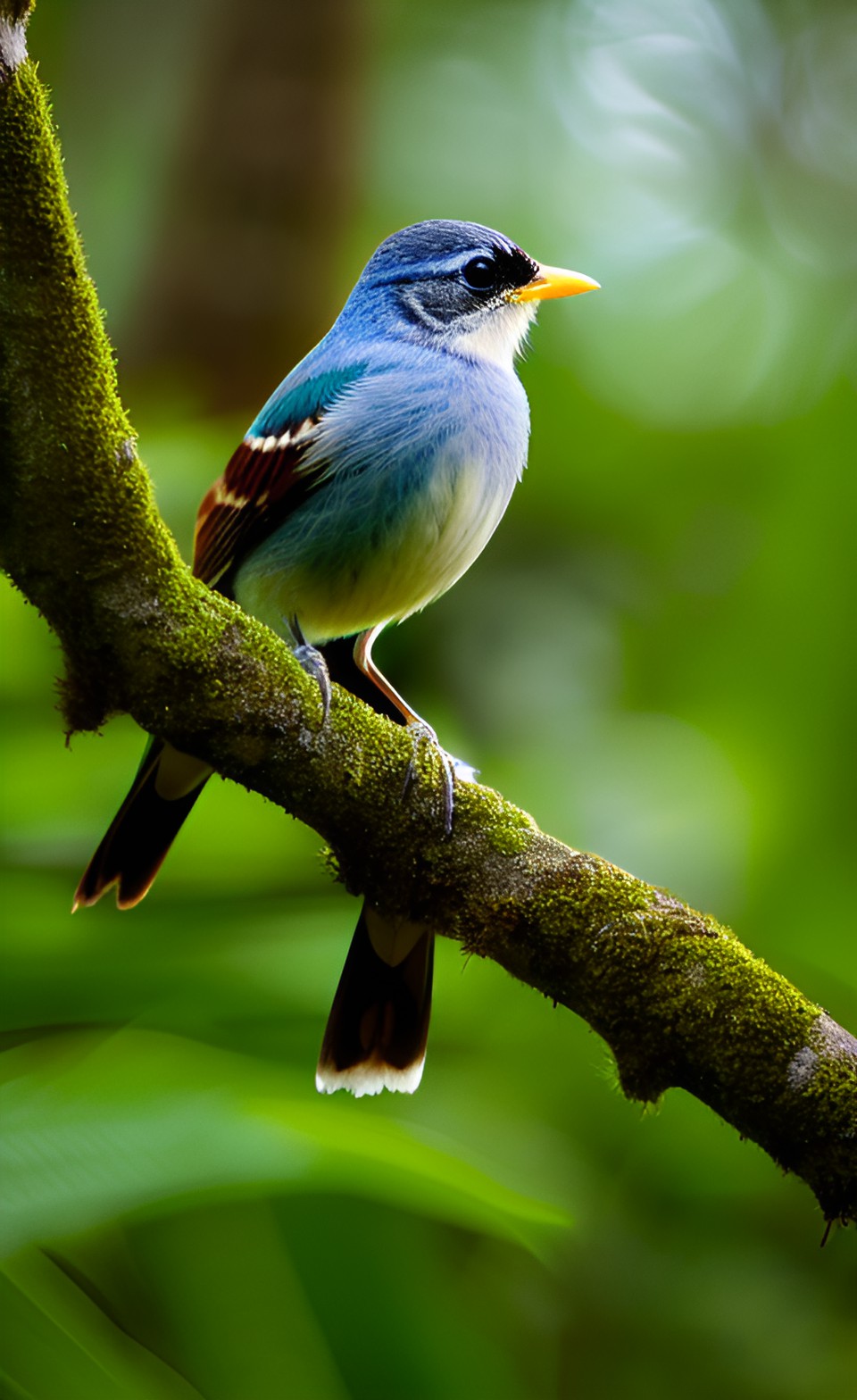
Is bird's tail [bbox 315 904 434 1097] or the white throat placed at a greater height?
the white throat

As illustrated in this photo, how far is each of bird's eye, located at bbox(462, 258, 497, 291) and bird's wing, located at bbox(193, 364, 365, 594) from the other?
46 cm

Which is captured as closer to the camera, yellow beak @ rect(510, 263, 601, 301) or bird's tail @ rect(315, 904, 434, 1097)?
bird's tail @ rect(315, 904, 434, 1097)

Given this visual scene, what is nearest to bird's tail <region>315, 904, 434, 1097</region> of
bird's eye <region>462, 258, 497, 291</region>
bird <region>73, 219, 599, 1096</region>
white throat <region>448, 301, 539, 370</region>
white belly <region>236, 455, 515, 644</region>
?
bird <region>73, 219, 599, 1096</region>

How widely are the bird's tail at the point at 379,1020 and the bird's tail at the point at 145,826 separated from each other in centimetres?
47

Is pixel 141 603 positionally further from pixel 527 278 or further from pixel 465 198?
pixel 465 198

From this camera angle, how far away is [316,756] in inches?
83.9

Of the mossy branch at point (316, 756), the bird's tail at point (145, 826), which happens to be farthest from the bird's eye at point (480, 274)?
the mossy branch at point (316, 756)

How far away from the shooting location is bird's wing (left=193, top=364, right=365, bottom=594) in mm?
3002

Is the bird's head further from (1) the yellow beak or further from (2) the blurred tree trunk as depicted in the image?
(2) the blurred tree trunk

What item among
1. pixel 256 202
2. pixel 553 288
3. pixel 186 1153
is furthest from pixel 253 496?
pixel 256 202

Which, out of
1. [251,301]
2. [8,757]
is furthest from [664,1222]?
[251,301]

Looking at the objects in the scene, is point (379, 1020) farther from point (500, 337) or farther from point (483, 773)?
point (500, 337)

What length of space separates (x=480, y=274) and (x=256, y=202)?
236 centimetres

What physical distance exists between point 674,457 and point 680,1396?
135 inches
